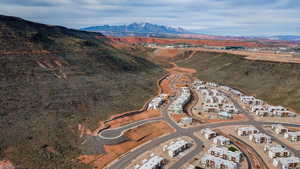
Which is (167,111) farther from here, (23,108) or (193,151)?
(23,108)

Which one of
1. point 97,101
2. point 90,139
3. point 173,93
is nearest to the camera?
point 90,139

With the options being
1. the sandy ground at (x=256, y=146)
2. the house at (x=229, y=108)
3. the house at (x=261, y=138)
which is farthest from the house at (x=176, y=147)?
the house at (x=229, y=108)

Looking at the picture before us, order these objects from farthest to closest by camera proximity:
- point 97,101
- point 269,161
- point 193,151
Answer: point 97,101
point 193,151
point 269,161

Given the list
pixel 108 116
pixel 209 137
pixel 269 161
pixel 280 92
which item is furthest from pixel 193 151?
pixel 280 92

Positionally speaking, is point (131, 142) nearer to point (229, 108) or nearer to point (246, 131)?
point (246, 131)

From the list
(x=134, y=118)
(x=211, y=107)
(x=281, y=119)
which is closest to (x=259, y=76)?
(x=281, y=119)

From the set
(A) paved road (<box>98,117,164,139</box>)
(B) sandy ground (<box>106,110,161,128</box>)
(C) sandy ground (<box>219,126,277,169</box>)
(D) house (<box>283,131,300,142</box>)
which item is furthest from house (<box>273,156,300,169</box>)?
(B) sandy ground (<box>106,110,161,128</box>)
